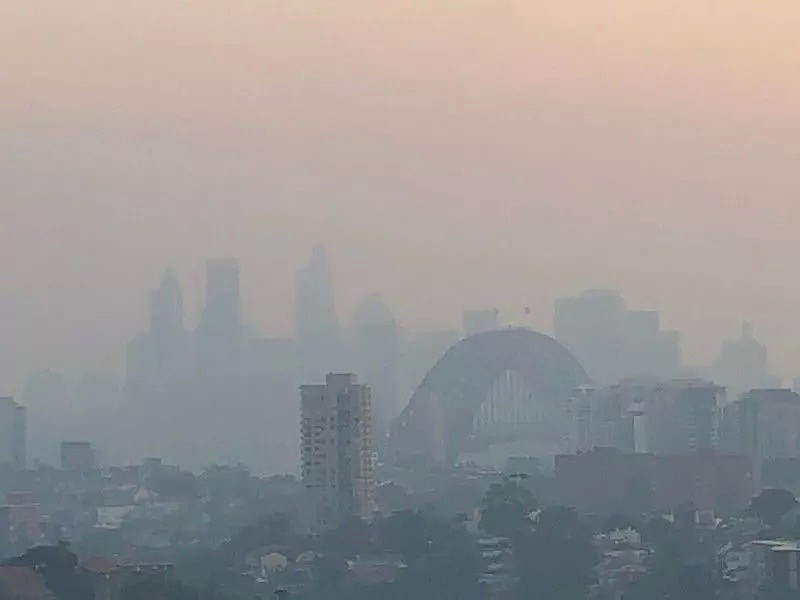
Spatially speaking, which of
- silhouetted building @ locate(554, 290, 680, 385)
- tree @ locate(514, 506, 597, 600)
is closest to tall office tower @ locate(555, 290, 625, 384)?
silhouetted building @ locate(554, 290, 680, 385)

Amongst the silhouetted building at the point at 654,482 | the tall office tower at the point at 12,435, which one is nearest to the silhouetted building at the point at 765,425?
the silhouetted building at the point at 654,482

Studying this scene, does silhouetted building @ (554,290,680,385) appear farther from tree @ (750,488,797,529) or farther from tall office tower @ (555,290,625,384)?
tree @ (750,488,797,529)

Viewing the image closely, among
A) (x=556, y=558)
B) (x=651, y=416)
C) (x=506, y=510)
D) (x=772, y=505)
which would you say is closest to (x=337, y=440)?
(x=506, y=510)

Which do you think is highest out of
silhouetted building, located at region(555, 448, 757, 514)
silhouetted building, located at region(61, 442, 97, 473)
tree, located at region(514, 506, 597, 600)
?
silhouetted building, located at region(61, 442, 97, 473)

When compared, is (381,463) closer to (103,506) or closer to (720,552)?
(103,506)

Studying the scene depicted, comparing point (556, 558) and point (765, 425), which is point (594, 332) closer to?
point (765, 425)

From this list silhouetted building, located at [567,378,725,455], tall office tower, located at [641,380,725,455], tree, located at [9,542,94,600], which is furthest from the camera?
silhouetted building, located at [567,378,725,455]


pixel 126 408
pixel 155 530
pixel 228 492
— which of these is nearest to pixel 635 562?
pixel 155 530
